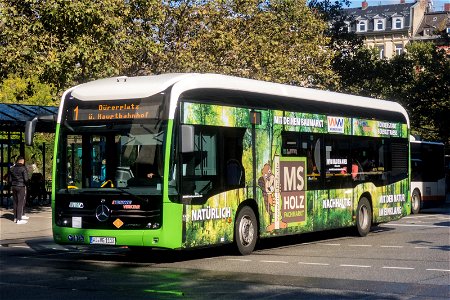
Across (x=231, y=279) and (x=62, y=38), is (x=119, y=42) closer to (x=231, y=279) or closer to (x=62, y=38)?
(x=62, y=38)

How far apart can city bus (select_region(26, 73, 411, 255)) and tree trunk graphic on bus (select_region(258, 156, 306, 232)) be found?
19mm

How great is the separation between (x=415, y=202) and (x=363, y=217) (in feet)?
45.7

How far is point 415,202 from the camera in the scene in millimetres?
34562

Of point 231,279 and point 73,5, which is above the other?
point 73,5

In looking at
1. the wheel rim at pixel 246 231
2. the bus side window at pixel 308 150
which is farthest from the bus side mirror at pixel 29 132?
the bus side window at pixel 308 150

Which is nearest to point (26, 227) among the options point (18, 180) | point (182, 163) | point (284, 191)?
point (18, 180)

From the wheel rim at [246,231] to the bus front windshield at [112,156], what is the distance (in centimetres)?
247

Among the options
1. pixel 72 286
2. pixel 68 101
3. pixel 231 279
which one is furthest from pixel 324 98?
pixel 72 286

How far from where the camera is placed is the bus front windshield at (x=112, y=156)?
14.3 meters

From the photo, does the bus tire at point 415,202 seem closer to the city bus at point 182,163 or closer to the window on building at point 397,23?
the city bus at point 182,163

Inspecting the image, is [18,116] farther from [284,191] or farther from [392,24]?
[392,24]

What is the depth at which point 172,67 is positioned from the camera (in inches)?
1339

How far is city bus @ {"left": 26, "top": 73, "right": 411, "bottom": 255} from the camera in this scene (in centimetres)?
1435

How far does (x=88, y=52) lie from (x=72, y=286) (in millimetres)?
14397
